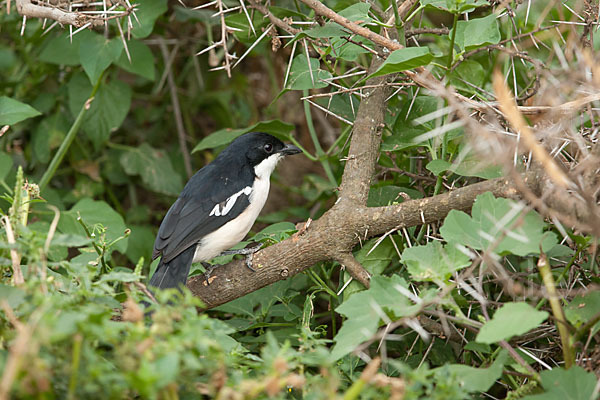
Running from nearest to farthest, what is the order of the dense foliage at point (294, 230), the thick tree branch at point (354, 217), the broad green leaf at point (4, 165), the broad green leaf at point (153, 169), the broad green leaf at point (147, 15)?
1. the dense foliage at point (294, 230)
2. the thick tree branch at point (354, 217)
3. the broad green leaf at point (4, 165)
4. the broad green leaf at point (147, 15)
5. the broad green leaf at point (153, 169)

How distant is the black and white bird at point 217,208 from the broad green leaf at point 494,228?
53.4 inches

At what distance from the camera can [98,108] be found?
174 inches

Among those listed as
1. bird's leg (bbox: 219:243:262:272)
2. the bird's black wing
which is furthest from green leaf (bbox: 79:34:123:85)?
bird's leg (bbox: 219:243:262:272)

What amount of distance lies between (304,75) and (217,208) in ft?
3.08

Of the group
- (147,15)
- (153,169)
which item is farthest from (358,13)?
(153,169)

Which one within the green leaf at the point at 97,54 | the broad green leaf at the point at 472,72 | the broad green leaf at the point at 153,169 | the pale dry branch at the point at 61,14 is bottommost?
the broad green leaf at the point at 153,169

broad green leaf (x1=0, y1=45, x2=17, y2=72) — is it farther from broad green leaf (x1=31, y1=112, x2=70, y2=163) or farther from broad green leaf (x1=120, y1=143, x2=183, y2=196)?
broad green leaf (x1=120, y1=143, x2=183, y2=196)

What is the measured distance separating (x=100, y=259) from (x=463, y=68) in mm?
2123

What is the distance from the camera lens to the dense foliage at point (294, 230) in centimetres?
174

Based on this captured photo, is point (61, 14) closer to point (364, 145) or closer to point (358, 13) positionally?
point (358, 13)

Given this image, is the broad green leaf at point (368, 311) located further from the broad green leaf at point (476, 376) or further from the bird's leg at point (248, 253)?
the bird's leg at point (248, 253)

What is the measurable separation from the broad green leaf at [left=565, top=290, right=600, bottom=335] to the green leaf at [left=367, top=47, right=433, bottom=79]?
41.6 inches

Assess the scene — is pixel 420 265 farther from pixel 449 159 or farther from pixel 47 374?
pixel 47 374

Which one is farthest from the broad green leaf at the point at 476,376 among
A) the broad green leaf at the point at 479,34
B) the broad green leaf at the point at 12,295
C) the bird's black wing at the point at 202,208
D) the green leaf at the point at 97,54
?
the green leaf at the point at 97,54
